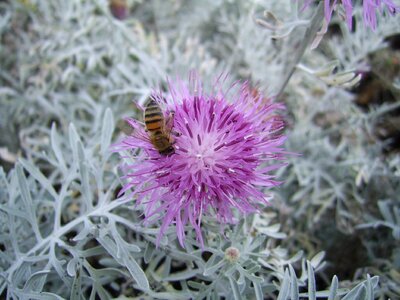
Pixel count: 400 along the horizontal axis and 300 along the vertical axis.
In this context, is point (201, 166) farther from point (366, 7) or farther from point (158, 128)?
point (366, 7)

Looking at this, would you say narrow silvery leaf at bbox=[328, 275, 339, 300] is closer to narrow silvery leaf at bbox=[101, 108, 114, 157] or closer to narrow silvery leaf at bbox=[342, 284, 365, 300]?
narrow silvery leaf at bbox=[342, 284, 365, 300]

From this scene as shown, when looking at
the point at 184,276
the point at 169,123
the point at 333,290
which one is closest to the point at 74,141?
the point at 169,123

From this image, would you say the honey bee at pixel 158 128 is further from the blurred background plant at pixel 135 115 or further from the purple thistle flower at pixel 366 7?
the purple thistle flower at pixel 366 7

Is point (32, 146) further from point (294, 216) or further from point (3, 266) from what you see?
point (294, 216)

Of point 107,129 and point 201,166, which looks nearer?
point 201,166

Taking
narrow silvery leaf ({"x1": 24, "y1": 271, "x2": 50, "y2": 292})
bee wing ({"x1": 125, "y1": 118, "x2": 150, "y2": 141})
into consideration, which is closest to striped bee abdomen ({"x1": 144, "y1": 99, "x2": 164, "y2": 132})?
bee wing ({"x1": 125, "y1": 118, "x2": 150, "y2": 141})

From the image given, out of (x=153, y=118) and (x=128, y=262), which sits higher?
(x=153, y=118)

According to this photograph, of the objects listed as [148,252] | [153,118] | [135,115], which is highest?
[153,118]
